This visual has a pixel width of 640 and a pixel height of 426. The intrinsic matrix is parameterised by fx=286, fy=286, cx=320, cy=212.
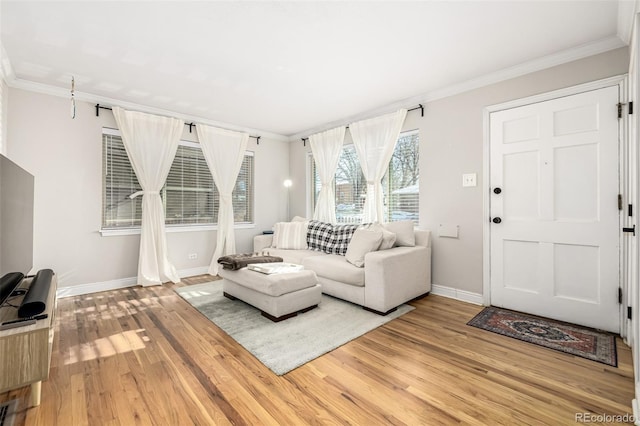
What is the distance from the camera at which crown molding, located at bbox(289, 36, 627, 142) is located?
2543 millimetres

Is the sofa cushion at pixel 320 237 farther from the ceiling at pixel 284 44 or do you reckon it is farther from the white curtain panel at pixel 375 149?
the ceiling at pixel 284 44

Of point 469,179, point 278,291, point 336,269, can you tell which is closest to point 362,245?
point 336,269

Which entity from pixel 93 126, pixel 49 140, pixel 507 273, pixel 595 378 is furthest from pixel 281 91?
pixel 595 378

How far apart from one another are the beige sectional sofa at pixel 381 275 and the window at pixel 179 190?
202 cm

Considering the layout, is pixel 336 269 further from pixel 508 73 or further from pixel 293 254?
pixel 508 73

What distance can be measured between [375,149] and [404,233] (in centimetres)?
136

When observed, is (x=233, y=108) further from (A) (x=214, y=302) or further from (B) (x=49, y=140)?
(A) (x=214, y=302)

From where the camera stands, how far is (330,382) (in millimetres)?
1835

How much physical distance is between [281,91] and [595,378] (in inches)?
152

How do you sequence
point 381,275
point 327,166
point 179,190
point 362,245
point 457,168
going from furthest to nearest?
point 327,166 → point 179,190 → point 457,168 → point 362,245 → point 381,275

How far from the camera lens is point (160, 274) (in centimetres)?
411

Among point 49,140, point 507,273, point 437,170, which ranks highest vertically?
point 49,140

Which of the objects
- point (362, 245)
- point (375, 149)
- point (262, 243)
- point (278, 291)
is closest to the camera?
point (278, 291)

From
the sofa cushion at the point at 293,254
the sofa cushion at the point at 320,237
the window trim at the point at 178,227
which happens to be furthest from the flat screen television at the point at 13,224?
the sofa cushion at the point at 320,237
